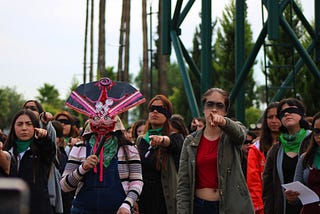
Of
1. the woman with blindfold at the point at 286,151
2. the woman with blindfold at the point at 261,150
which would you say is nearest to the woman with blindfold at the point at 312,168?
the woman with blindfold at the point at 286,151

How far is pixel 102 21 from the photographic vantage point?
122 ft

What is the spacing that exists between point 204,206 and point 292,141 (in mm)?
1524

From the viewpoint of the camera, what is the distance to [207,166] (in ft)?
16.6

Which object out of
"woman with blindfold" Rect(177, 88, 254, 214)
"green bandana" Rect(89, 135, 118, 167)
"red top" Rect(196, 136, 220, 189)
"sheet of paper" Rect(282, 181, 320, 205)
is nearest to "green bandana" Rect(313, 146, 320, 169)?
"sheet of paper" Rect(282, 181, 320, 205)

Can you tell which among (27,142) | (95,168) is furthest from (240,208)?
(27,142)

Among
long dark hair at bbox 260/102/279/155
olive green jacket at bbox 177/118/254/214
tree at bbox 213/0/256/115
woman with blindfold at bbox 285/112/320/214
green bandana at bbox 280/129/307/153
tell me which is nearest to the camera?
olive green jacket at bbox 177/118/254/214

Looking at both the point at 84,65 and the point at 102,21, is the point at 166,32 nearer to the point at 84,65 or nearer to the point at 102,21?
the point at 102,21

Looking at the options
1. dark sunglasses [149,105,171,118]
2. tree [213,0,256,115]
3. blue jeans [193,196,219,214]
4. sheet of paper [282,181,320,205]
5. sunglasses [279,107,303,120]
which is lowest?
blue jeans [193,196,219,214]

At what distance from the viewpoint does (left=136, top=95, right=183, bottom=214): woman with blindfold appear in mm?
7188

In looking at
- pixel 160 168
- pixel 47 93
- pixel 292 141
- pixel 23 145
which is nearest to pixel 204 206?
pixel 292 141

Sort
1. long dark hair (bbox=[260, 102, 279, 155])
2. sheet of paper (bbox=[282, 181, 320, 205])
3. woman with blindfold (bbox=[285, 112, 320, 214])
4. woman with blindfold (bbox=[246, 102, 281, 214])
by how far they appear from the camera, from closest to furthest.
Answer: sheet of paper (bbox=[282, 181, 320, 205]), woman with blindfold (bbox=[285, 112, 320, 214]), woman with blindfold (bbox=[246, 102, 281, 214]), long dark hair (bbox=[260, 102, 279, 155])

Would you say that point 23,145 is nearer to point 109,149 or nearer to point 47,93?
point 109,149

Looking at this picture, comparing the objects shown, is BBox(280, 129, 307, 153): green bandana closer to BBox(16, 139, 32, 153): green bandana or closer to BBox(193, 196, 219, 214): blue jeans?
BBox(193, 196, 219, 214): blue jeans

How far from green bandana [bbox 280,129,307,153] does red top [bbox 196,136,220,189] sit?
4.24 feet
